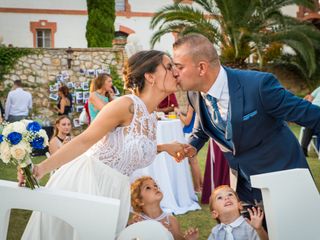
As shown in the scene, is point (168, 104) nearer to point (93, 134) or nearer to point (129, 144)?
point (129, 144)

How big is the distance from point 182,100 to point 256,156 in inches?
670

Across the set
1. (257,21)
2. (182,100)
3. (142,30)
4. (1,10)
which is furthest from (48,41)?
(257,21)

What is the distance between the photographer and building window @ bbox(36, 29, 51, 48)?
2862 cm

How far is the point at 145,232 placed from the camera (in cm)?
256

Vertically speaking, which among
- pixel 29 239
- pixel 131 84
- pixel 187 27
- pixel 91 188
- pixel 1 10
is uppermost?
pixel 1 10

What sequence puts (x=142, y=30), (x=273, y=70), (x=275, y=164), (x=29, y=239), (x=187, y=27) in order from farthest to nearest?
1. (x=142, y=30)
2. (x=273, y=70)
3. (x=187, y=27)
4. (x=275, y=164)
5. (x=29, y=239)

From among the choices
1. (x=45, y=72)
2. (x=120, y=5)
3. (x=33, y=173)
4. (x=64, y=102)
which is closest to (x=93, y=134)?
(x=33, y=173)

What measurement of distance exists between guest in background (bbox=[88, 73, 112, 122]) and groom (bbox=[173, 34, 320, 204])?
14.9ft

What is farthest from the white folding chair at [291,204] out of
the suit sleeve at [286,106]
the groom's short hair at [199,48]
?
the groom's short hair at [199,48]

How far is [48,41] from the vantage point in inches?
1134

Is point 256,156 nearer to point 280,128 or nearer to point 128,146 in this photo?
point 280,128

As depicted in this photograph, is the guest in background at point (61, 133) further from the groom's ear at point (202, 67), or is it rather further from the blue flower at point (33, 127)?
the blue flower at point (33, 127)

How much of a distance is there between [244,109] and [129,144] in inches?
29.8

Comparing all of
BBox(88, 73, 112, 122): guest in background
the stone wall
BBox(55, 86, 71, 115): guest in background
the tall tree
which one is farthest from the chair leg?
the tall tree
